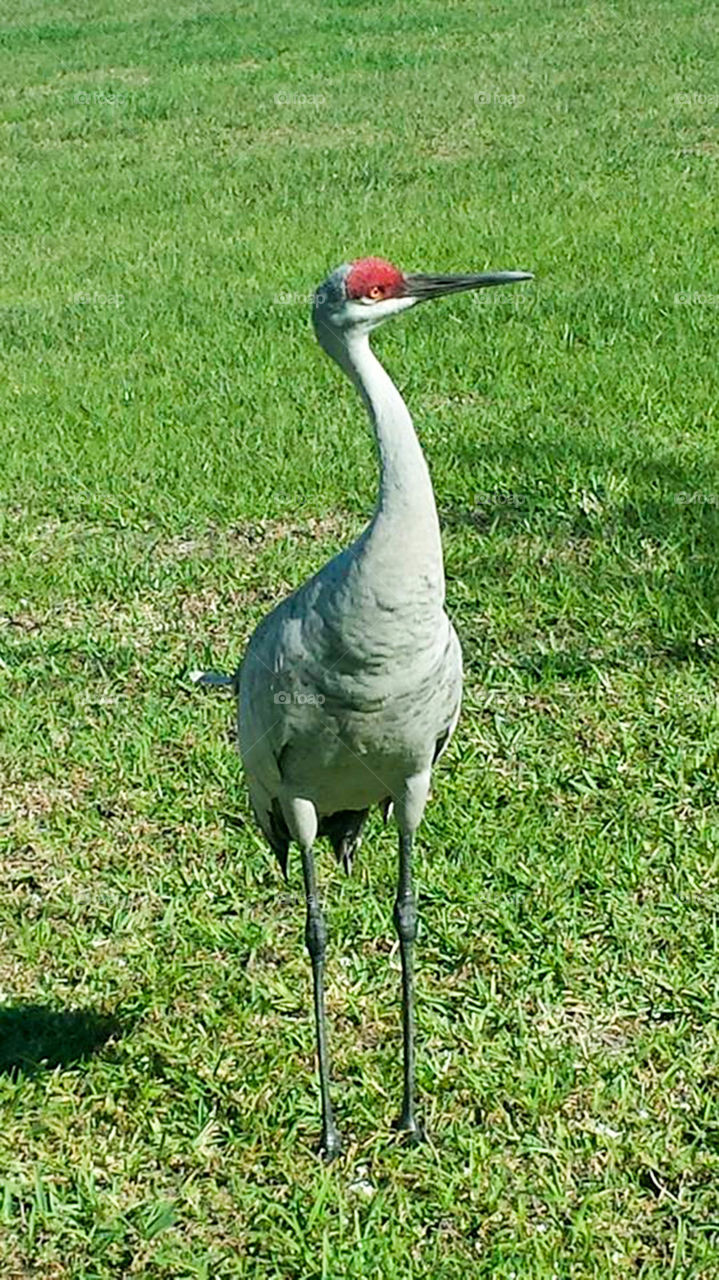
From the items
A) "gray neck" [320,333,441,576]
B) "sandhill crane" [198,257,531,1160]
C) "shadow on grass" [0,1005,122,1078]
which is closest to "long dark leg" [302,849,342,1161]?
"sandhill crane" [198,257,531,1160]

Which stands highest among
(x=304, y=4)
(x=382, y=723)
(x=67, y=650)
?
(x=382, y=723)

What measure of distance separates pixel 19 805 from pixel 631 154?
8770 mm

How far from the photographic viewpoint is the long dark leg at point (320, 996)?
3.24 metres

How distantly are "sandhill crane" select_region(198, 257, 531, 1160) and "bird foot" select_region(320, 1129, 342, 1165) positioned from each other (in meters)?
0.64

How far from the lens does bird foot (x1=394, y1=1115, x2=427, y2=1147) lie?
3283 millimetres

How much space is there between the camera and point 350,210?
1073 cm

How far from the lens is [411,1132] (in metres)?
3.29

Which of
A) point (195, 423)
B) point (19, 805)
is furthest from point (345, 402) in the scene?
point (19, 805)

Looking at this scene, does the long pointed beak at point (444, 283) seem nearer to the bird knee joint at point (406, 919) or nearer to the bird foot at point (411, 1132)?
the bird knee joint at point (406, 919)

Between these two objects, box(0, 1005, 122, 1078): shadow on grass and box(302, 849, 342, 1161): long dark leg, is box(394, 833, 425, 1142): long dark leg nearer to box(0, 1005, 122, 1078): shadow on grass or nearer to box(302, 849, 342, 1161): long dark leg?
box(302, 849, 342, 1161): long dark leg

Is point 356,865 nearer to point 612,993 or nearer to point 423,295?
point 612,993

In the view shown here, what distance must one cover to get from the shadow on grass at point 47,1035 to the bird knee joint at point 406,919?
0.79 m

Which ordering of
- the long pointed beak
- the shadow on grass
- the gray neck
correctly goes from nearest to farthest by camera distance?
the gray neck → the long pointed beak → the shadow on grass

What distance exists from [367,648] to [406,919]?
0.85m
